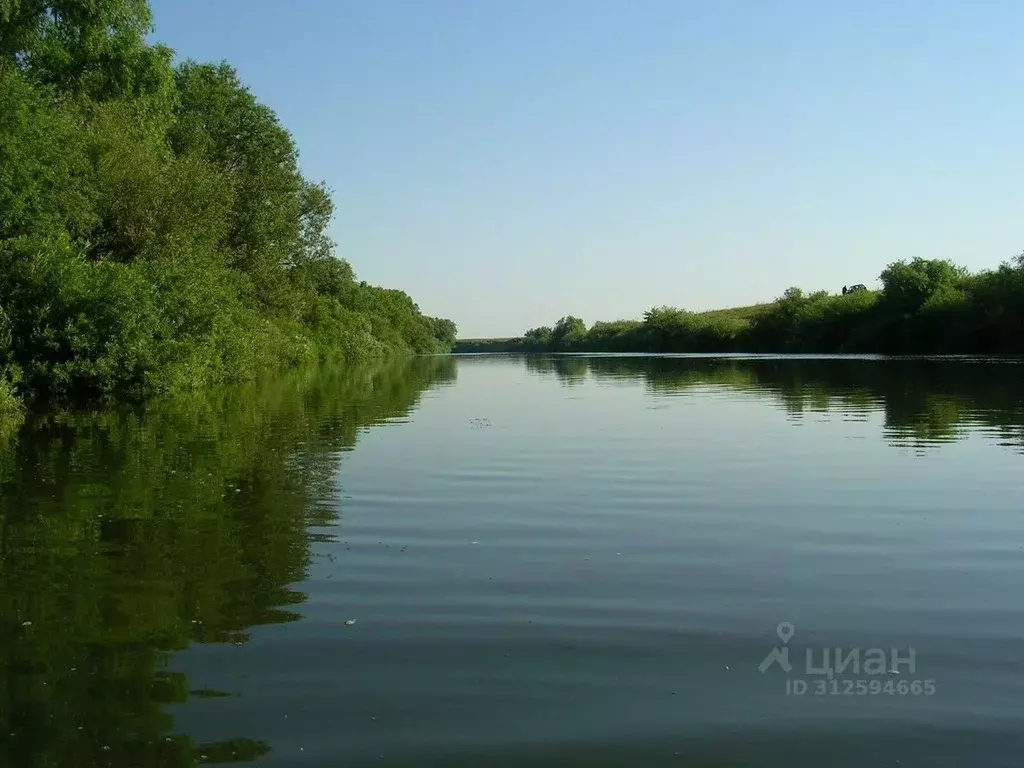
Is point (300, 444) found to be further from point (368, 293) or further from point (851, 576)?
point (368, 293)

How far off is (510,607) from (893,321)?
354ft

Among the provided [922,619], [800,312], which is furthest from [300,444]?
[800,312]

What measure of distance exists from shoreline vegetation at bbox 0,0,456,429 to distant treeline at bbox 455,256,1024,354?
65247mm

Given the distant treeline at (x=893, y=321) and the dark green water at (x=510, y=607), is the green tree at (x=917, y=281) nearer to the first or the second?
the distant treeline at (x=893, y=321)

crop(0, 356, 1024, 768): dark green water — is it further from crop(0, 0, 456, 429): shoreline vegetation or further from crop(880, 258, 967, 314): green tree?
crop(880, 258, 967, 314): green tree

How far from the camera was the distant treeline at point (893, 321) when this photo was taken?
91.3 m

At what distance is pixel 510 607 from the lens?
8523 mm

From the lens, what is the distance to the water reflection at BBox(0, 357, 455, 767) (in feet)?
19.7

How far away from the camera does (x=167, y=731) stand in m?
5.93

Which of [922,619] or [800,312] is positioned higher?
[800,312]

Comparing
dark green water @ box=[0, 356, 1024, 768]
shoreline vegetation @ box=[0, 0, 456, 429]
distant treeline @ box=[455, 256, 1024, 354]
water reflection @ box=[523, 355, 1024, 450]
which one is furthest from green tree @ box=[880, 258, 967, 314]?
dark green water @ box=[0, 356, 1024, 768]

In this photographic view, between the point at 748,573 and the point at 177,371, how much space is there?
90.3ft

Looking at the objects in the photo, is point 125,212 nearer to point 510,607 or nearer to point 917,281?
point 510,607

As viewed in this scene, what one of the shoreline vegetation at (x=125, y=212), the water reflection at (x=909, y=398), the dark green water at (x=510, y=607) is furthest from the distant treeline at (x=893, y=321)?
the dark green water at (x=510, y=607)
